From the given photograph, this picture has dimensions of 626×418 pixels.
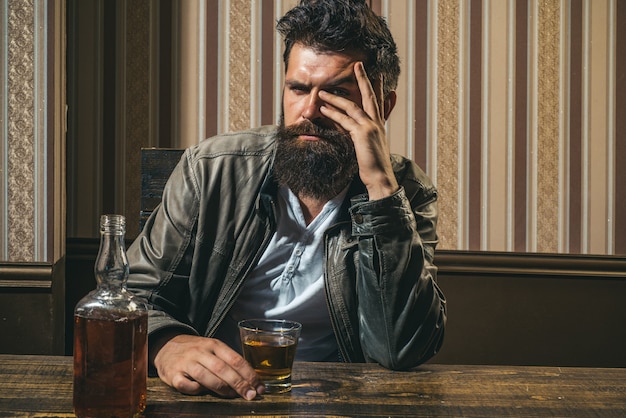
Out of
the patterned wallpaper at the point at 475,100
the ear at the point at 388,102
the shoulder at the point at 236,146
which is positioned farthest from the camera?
the patterned wallpaper at the point at 475,100

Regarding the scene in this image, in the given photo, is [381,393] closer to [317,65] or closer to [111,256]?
[111,256]

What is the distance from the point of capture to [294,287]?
1.48 m

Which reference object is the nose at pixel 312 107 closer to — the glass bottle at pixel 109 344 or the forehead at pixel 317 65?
the forehead at pixel 317 65

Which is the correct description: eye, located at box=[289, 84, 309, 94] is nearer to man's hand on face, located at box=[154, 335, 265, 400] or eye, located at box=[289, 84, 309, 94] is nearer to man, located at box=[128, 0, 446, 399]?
man, located at box=[128, 0, 446, 399]

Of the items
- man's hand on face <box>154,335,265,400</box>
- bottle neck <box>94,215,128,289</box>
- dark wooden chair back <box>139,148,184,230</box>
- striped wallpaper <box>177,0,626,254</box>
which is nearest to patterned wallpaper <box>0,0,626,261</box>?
striped wallpaper <box>177,0,626,254</box>

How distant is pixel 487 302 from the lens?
2762mm

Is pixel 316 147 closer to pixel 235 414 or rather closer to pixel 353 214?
pixel 353 214

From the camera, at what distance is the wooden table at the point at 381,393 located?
0.88 m

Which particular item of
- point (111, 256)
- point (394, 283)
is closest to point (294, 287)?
point (394, 283)

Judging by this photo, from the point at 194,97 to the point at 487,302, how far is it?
143 cm

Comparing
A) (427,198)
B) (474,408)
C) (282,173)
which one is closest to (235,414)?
(474,408)

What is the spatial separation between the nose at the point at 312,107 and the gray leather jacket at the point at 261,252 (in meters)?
0.16

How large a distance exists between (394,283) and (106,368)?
2.14ft

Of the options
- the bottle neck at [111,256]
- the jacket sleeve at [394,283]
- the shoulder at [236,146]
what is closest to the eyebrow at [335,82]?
the shoulder at [236,146]
